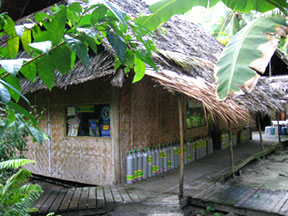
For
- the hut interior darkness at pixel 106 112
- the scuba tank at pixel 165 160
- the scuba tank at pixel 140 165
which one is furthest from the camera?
the scuba tank at pixel 165 160

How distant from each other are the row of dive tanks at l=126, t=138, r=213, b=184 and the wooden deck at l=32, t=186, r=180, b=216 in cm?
51

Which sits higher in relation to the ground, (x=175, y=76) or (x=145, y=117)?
(x=175, y=76)

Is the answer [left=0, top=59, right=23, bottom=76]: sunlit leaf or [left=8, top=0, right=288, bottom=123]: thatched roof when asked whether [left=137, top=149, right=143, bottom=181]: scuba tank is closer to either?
[left=8, top=0, right=288, bottom=123]: thatched roof

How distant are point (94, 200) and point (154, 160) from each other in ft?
6.54

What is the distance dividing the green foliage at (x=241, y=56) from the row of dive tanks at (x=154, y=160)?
355 centimetres

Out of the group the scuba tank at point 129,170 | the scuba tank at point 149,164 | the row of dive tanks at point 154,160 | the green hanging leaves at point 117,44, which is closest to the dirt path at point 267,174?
the row of dive tanks at point 154,160

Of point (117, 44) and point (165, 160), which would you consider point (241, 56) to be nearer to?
point (117, 44)

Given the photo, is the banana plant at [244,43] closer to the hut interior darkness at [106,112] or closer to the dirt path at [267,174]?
the hut interior darkness at [106,112]

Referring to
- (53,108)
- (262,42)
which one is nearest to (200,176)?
(53,108)

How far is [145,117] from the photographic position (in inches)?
233

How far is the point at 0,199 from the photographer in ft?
10.3

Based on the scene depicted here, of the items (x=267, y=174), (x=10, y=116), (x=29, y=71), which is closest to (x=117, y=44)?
(x=29, y=71)

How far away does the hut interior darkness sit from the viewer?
481 centimetres

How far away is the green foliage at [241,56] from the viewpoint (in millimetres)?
1860
